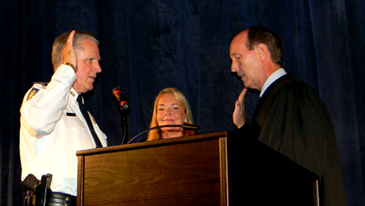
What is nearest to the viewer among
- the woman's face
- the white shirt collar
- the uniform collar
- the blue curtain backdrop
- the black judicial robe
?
the black judicial robe

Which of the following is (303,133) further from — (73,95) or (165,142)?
(73,95)

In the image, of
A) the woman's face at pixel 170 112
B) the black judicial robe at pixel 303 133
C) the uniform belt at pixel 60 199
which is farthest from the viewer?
the woman's face at pixel 170 112

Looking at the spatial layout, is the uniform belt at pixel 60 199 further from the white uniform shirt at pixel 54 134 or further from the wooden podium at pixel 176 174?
the wooden podium at pixel 176 174

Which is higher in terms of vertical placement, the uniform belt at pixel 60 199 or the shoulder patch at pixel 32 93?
the shoulder patch at pixel 32 93

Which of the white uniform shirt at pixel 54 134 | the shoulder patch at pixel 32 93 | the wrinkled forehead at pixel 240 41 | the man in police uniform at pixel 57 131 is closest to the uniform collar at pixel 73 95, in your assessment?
the man in police uniform at pixel 57 131

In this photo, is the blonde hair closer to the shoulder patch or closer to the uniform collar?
the uniform collar

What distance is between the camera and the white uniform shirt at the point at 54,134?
1.84 metres

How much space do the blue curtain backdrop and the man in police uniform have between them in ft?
4.06

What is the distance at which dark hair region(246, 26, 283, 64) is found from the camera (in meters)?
2.61

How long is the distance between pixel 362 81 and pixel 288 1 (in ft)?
2.71

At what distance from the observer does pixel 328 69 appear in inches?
109

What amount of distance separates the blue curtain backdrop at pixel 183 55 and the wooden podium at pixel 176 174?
1638mm

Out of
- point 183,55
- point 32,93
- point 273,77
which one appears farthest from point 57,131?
point 183,55

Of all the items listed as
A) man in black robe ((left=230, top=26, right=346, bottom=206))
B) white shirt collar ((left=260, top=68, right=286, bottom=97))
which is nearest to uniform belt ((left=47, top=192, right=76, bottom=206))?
man in black robe ((left=230, top=26, right=346, bottom=206))
